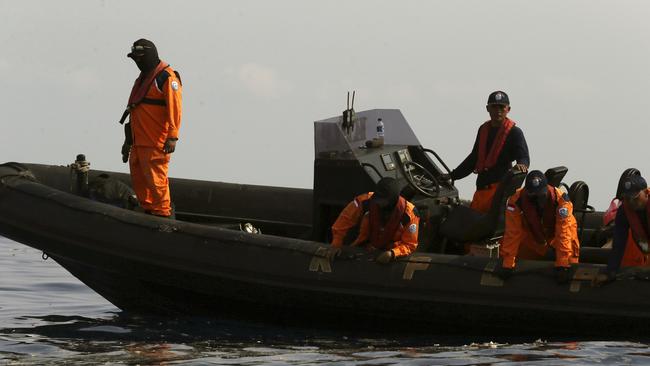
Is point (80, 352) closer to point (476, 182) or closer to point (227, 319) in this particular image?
point (227, 319)

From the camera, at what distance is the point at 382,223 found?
8.73 m

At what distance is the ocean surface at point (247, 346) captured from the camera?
7.73m

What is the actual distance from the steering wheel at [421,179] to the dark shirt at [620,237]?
1694mm

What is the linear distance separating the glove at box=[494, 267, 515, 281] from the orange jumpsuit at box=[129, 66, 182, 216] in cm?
285

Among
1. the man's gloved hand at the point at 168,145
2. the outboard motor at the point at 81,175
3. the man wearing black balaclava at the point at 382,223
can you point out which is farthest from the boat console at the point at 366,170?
the outboard motor at the point at 81,175

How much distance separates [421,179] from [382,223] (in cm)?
104

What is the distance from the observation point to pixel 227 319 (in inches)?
373

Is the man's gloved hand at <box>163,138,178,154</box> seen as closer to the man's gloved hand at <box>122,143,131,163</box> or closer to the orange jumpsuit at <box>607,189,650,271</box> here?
the man's gloved hand at <box>122,143,131,163</box>

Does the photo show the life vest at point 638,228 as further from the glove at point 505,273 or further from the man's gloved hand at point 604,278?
the glove at point 505,273

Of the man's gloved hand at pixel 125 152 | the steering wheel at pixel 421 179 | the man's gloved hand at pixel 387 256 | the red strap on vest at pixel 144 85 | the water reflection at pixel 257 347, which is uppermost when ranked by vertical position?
the red strap on vest at pixel 144 85

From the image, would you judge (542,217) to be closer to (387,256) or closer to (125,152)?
(387,256)

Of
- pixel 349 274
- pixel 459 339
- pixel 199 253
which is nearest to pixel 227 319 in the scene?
pixel 199 253

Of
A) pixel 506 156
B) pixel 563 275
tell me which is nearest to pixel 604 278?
pixel 563 275

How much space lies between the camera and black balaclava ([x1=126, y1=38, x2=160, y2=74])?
31.1 ft
